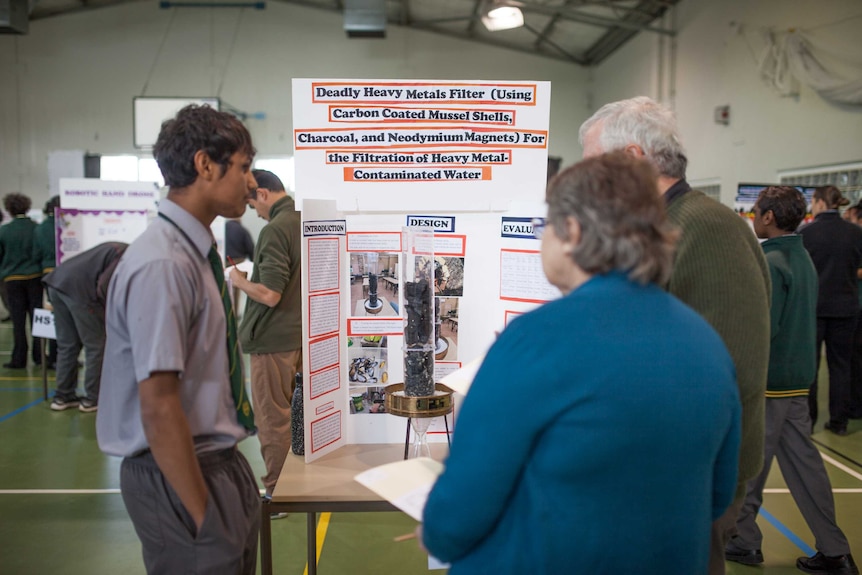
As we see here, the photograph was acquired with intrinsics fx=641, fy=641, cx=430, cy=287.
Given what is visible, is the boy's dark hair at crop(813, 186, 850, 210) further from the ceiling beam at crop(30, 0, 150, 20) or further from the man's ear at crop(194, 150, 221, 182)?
the ceiling beam at crop(30, 0, 150, 20)

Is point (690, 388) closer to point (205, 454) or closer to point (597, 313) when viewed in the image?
point (597, 313)

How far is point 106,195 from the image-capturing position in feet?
18.6

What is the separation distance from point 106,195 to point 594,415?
5.82 metres

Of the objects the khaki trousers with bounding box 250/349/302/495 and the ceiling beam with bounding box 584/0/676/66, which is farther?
the ceiling beam with bounding box 584/0/676/66

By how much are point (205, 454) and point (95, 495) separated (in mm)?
2677

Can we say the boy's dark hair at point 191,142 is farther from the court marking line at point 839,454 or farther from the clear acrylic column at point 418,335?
the court marking line at point 839,454

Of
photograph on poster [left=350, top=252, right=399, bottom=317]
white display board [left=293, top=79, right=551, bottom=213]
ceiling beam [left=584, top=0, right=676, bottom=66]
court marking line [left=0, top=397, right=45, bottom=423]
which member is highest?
ceiling beam [left=584, top=0, right=676, bottom=66]

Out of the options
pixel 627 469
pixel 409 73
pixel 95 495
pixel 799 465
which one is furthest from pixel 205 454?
pixel 409 73

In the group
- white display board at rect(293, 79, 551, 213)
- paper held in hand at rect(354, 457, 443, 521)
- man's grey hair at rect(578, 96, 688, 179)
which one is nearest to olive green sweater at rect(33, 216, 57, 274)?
white display board at rect(293, 79, 551, 213)

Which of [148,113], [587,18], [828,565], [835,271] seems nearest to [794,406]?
[828,565]

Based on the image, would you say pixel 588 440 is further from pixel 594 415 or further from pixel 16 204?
pixel 16 204

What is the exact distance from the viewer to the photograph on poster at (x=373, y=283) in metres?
2.03

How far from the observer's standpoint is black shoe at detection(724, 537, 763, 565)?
2762 mm

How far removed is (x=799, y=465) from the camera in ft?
8.80
